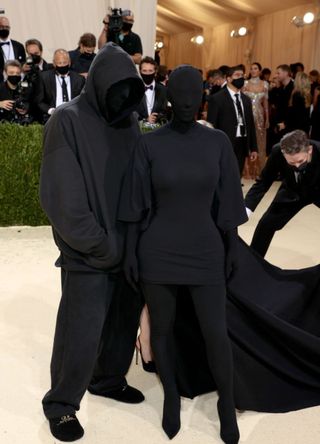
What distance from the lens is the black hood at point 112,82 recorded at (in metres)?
2.28

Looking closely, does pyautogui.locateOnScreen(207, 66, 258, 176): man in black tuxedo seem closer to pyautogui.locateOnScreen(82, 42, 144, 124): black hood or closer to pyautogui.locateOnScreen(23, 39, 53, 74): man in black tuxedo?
pyautogui.locateOnScreen(23, 39, 53, 74): man in black tuxedo

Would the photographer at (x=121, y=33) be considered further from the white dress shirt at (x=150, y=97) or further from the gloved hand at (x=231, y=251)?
the gloved hand at (x=231, y=251)

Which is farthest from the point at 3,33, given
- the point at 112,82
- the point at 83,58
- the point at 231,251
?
the point at 231,251

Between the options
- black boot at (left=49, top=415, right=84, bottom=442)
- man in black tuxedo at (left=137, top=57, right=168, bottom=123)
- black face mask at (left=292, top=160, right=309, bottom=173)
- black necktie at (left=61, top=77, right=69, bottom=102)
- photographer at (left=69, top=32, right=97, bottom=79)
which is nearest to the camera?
black boot at (left=49, top=415, right=84, bottom=442)

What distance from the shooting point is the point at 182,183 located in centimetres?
221

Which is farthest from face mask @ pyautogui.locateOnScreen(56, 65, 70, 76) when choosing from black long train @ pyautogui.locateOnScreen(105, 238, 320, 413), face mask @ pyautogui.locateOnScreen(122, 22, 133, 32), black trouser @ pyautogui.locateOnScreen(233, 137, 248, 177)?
black long train @ pyautogui.locateOnScreen(105, 238, 320, 413)

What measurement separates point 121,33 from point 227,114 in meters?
1.98

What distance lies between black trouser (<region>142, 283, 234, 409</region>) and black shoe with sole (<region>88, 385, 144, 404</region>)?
49 centimetres

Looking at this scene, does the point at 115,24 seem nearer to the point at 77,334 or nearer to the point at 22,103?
the point at 22,103

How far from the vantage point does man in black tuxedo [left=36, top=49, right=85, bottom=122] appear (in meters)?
6.62

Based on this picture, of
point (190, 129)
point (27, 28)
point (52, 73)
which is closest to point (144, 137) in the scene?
point (190, 129)

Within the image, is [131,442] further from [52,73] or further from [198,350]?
[52,73]

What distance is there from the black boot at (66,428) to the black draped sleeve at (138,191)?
0.95 meters

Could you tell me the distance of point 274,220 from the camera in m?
4.36
